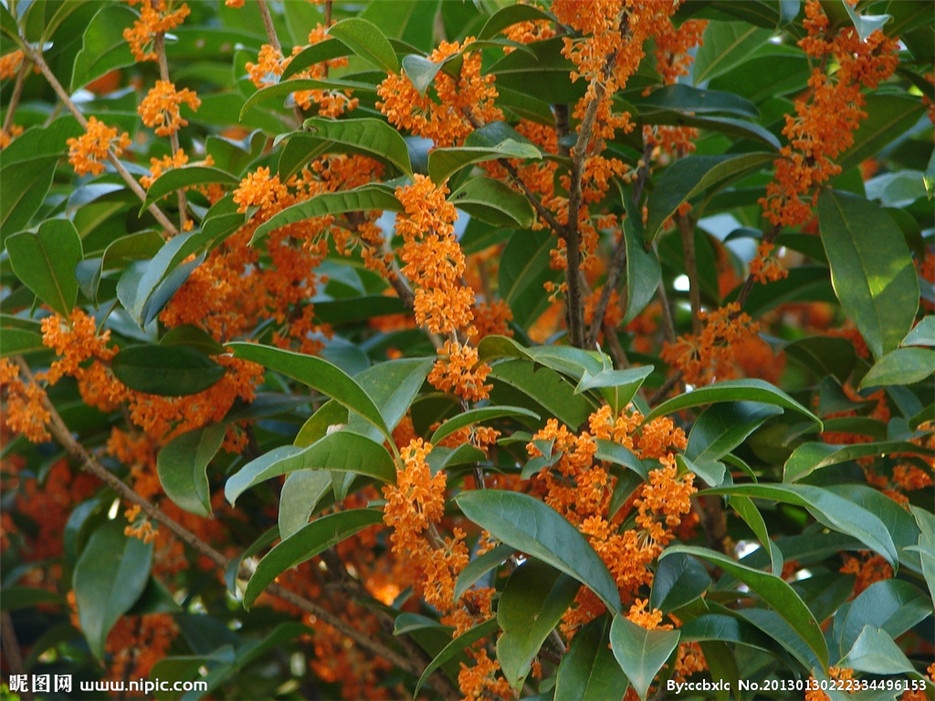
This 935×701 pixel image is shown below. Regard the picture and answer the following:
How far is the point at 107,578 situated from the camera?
1.80 metres

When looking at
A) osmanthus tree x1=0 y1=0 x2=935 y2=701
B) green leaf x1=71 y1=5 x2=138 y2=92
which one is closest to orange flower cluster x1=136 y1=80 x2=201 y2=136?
osmanthus tree x1=0 y1=0 x2=935 y2=701

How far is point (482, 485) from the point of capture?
50.4 inches

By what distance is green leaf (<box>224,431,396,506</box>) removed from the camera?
1014 millimetres

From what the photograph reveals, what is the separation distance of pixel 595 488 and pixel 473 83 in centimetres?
54

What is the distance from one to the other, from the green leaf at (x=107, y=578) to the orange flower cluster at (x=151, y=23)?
32.6 inches

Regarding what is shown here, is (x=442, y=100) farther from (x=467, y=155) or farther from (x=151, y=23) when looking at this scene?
(x=151, y=23)

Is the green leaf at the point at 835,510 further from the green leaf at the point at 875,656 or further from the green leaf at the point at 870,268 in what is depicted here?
the green leaf at the point at 870,268

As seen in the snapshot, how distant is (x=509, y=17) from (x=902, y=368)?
66 cm

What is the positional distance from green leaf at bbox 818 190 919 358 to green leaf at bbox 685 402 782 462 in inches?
10.3

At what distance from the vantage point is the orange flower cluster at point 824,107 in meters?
1.44

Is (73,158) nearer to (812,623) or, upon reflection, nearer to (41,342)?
(41,342)

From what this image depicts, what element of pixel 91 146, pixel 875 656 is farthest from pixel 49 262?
pixel 875 656

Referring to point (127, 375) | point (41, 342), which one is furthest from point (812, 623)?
point (41, 342)

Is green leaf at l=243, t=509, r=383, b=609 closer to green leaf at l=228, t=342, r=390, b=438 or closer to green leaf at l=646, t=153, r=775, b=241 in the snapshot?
green leaf at l=228, t=342, r=390, b=438
